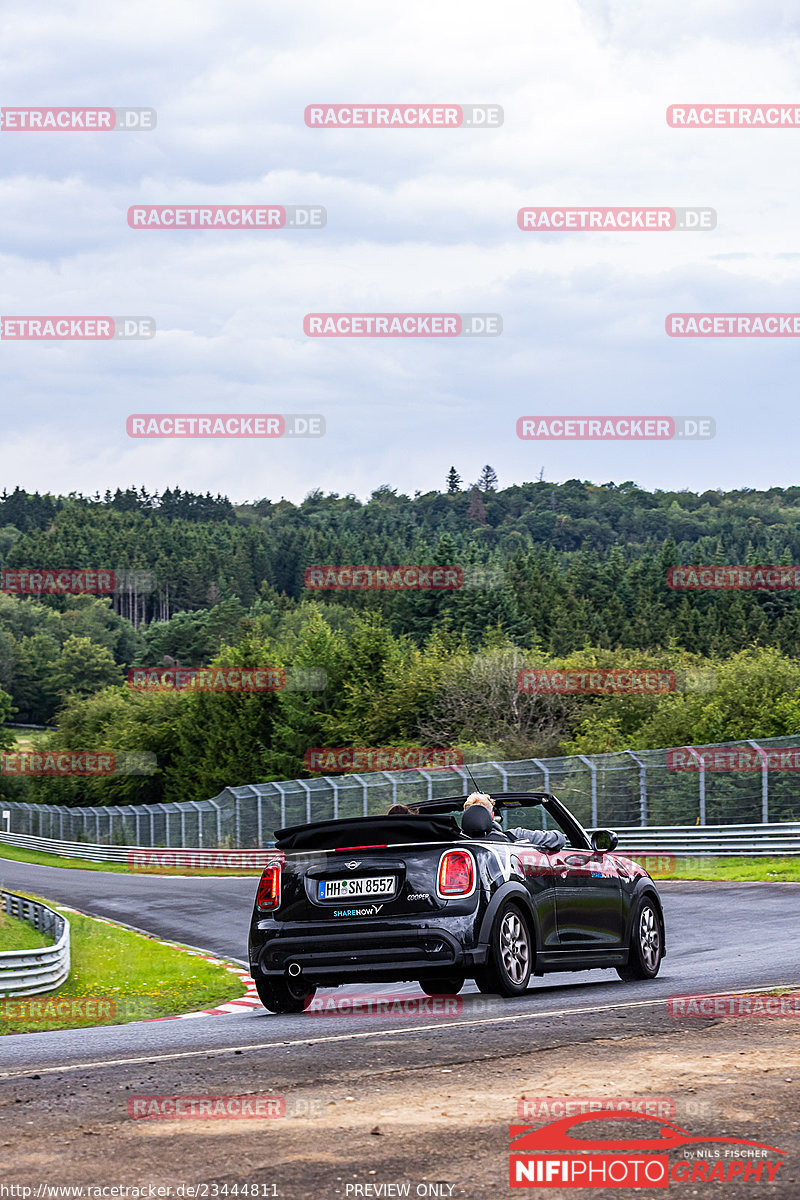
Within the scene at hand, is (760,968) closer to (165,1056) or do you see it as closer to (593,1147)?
(165,1056)

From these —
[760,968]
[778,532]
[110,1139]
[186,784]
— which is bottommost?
[186,784]

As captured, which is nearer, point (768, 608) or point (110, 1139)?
point (110, 1139)

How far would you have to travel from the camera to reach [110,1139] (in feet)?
16.8

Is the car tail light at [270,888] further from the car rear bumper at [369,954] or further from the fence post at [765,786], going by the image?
the fence post at [765,786]

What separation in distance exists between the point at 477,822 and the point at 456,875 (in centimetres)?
54

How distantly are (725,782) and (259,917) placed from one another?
1831 cm

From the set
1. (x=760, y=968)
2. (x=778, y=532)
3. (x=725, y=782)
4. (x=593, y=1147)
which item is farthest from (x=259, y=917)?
(x=778, y=532)

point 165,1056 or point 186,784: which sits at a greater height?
point 165,1056

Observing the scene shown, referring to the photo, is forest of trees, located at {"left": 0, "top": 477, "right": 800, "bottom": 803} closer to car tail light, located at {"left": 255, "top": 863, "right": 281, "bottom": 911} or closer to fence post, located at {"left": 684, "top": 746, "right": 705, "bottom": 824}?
fence post, located at {"left": 684, "top": 746, "right": 705, "bottom": 824}

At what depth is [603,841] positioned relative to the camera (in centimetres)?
1055

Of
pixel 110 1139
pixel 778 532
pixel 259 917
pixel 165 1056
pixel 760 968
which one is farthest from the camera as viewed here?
pixel 778 532

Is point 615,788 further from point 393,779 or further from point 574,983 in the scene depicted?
point 574,983

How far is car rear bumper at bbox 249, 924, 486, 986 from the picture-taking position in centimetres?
878

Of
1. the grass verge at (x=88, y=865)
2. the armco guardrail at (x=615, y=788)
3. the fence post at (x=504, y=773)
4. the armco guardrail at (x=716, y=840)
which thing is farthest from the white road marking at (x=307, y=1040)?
the grass verge at (x=88, y=865)
